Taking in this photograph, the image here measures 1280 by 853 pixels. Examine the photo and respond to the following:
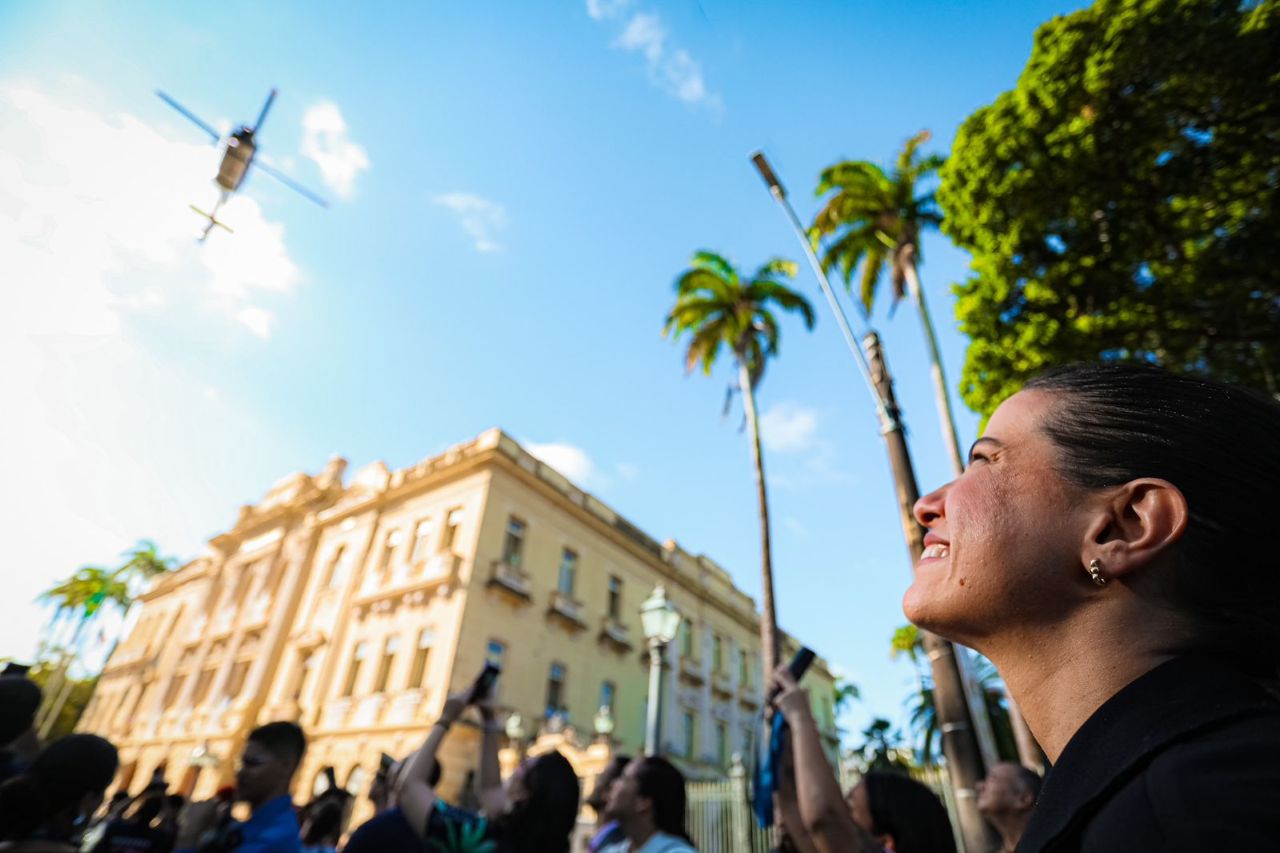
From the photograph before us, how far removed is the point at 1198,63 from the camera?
866 centimetres

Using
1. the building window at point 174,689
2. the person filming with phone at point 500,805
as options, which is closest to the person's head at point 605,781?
the person filming with phone at point 500,805

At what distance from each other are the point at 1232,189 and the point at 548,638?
2098 centimetres

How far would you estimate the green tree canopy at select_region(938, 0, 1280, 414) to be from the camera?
8781mm

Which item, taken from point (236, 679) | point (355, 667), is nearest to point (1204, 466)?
point (355, 667)

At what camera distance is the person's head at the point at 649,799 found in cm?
351

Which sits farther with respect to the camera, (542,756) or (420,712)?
(420,712)

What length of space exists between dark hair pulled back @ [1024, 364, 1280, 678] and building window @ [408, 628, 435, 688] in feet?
71.6

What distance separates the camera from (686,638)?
28781mm

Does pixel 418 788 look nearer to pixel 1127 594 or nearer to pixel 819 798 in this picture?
pixel 819 798

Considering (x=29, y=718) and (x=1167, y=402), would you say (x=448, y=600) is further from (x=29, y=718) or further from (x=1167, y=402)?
(x=1167, y=402)

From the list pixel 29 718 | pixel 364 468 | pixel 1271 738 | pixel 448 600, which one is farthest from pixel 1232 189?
pixel 364 468

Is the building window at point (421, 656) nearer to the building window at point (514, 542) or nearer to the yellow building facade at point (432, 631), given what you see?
the yellow building facade at point (432, 631)

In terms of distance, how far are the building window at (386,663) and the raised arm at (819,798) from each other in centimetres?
2162

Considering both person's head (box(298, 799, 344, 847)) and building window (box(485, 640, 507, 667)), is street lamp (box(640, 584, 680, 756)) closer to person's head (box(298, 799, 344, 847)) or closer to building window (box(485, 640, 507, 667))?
person's head (box(298, 799, 344, 847))
